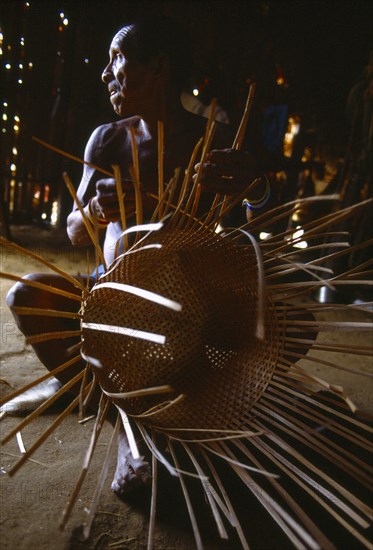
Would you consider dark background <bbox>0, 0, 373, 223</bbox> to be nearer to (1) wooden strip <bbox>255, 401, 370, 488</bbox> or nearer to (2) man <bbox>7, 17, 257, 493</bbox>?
(2) man <bbox>7, 17, 257, 493</bbox>

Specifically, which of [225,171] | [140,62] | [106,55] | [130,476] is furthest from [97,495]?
[106,55]

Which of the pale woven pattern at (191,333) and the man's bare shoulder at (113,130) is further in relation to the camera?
the man's bare shoulder at (113,130)

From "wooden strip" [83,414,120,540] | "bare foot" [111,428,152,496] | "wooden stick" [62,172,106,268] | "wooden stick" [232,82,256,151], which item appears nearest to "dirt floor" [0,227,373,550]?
"bare foot" [111,428,152,496]

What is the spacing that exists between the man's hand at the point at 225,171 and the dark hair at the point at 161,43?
0.61m

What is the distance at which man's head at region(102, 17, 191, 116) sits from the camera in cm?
134

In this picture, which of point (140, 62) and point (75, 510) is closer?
point (75, 510)

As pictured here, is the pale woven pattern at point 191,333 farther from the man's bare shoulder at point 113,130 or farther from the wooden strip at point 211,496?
the man's bare shoulder at point 113,130

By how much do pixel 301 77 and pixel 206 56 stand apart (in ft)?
4.66

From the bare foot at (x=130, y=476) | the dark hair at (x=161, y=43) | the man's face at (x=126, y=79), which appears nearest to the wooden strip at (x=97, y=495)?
the bare foot at (x=130, y=476)

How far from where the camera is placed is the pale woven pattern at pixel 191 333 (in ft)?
2.86

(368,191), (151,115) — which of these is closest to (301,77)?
(368,191)

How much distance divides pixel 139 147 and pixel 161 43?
14.4 inches

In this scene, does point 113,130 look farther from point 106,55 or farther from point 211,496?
point 106,55

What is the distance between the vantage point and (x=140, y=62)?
135cm
